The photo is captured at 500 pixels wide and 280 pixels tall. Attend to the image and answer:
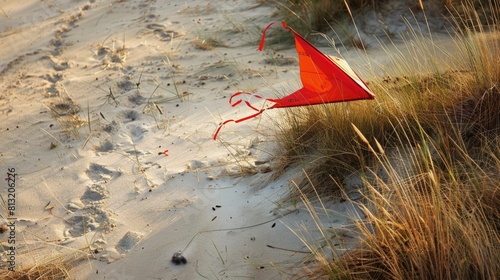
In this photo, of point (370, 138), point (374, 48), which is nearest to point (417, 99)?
point (370, 138)

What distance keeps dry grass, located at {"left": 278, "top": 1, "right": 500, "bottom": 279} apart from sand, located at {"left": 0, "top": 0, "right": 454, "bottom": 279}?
0.16 metres

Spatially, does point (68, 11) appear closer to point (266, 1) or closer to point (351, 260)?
point (266, 1)

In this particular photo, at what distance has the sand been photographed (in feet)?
9.00

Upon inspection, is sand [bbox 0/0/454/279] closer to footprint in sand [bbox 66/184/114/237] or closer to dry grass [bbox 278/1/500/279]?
footprint in sand [bbox 66/184/114/237]

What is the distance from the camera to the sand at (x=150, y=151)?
108 inches

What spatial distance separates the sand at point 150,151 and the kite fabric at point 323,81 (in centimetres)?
38

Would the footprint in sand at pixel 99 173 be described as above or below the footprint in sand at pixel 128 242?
above

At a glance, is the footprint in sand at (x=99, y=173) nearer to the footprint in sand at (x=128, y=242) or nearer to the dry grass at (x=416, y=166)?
the footprint in sand at (x=128, y=242)

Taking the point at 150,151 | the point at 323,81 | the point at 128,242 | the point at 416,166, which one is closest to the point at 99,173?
the point at 150,151

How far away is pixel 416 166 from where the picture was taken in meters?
2.64

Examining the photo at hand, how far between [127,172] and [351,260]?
1.66m

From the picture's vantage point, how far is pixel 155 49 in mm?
5332

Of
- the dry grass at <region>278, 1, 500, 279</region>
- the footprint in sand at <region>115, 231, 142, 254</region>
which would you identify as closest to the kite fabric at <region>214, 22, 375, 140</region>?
the dry grass at <region>278, 1, 500, 279</region>

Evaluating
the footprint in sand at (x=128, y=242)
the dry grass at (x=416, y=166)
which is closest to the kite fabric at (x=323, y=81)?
the dry grass at (x=416, y=166)
